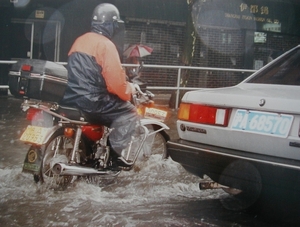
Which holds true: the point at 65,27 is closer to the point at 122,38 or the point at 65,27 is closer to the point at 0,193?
the point at 122,38

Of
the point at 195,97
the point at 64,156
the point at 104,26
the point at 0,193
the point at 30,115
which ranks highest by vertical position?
the point at 104,26

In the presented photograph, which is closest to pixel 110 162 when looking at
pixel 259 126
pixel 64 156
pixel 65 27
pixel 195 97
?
pixel 64 156

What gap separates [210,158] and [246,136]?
1.28ft

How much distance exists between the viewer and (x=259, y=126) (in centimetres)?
421

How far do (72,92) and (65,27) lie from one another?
448 inches

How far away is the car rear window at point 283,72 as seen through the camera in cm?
498

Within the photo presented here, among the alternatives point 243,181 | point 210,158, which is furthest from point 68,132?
point 243,181

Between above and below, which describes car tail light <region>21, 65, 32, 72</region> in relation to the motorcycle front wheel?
above

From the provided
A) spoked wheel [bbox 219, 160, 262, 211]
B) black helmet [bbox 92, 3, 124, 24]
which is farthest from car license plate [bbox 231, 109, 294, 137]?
black helmet [bbox 92, 3, 124, 24]

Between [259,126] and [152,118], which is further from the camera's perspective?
[152,118]

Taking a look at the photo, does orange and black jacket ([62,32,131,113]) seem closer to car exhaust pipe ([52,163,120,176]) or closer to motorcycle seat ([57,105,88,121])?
motorcycle seat ([57,105,88,121])

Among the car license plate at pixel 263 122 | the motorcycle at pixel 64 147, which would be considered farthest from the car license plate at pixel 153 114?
the car license plate at pixel 263 122

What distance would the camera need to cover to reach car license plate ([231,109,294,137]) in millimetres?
4078

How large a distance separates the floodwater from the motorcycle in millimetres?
189
